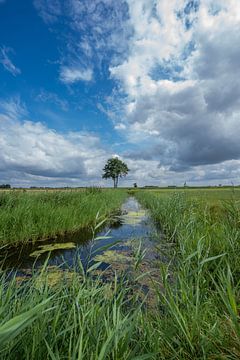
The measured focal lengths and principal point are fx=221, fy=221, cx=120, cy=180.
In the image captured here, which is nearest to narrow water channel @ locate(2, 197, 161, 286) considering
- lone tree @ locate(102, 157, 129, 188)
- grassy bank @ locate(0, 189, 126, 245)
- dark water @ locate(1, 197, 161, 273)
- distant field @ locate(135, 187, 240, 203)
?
dark water @ locate(1, 197, 161, 273)

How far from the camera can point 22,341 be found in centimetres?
160

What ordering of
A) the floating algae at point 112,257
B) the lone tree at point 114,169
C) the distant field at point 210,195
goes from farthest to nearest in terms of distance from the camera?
1. the lone tree at point 114,169
2. the distant field at point 210,195
3. the floating algae at point 112,257

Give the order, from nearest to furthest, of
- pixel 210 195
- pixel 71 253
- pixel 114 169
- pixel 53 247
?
pixel 71 253 < pixel 53 247 < pixel 210 195 < pixel 114 169

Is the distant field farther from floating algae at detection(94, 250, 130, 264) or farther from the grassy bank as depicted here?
the grassy bank

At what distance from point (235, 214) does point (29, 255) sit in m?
5.32

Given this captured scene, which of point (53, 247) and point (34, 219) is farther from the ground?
point (34, 219)

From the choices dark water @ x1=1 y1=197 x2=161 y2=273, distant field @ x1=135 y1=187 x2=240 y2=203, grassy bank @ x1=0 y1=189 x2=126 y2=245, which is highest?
distant field @ x1=135 y1=187 x2=240 y2=203

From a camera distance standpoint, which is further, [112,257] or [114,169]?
[114,169]

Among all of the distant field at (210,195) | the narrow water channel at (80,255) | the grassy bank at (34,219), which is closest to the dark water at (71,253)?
the narrow water channel at (80,255)

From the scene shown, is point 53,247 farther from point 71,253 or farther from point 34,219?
point 34,219

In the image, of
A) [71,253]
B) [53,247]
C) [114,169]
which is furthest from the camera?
[114,169]

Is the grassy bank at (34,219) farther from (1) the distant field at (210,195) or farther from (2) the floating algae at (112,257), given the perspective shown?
(1) the distant field at (210,195)

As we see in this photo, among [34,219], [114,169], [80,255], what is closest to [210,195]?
[34,219]

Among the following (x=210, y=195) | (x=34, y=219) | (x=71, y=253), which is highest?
(x=210, y=195)
